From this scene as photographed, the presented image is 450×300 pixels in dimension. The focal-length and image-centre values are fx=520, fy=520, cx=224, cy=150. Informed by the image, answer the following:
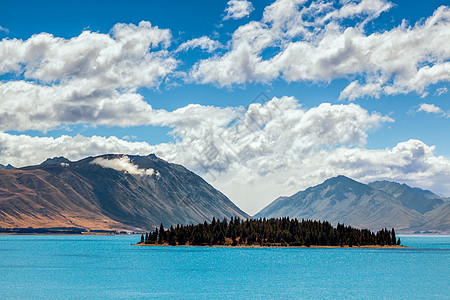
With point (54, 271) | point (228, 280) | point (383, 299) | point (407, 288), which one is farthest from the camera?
point (54, 271)

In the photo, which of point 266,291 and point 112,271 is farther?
point 112,271

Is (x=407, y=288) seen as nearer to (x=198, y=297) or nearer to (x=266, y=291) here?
(x=266, y=291)

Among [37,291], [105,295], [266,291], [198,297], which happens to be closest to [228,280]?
[266,291]

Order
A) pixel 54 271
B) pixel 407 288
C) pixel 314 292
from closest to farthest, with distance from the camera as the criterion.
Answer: pixel 314 292 < pixel 407 288 < pixel 54 271

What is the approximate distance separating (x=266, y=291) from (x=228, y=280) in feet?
80.6

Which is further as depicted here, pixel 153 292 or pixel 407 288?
pixel 407 288

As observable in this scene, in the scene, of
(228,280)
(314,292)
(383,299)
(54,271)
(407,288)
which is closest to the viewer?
(383,299)

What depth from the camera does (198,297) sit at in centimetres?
10975

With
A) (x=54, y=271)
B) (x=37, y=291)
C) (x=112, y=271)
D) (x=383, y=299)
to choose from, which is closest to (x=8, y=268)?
(x=54, y=271)

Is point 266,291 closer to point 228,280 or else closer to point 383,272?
point 228,280

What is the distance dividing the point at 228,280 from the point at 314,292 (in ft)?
101

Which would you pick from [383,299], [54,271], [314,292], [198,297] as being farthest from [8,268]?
[383,299]

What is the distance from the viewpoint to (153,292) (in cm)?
11531

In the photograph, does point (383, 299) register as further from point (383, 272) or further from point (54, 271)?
point (54, 271)
